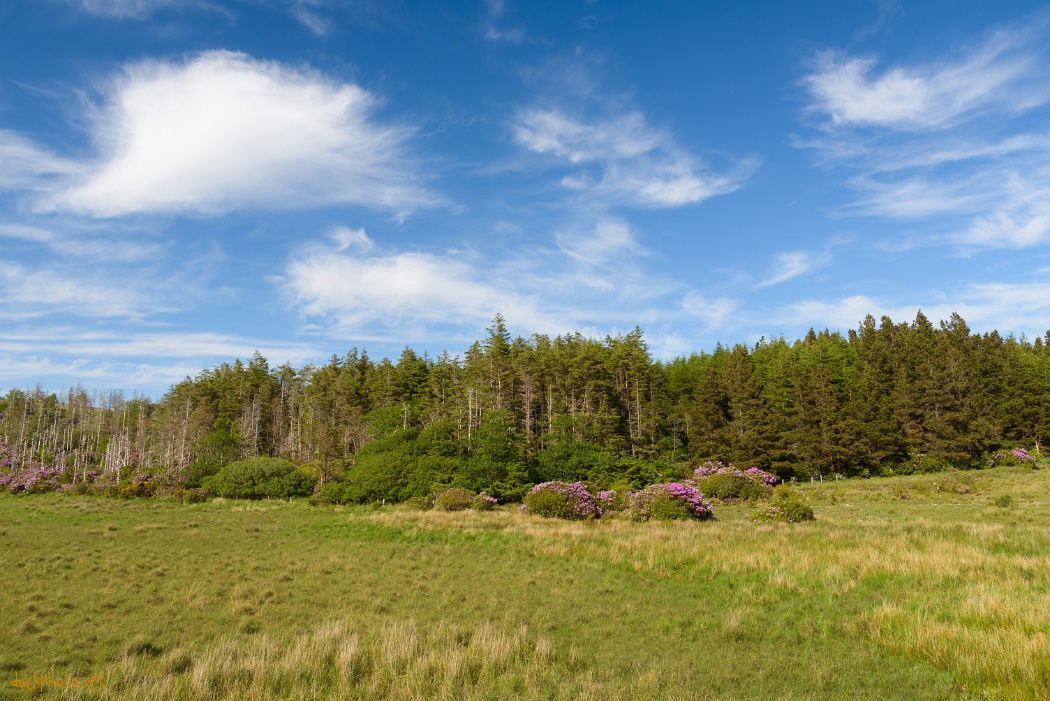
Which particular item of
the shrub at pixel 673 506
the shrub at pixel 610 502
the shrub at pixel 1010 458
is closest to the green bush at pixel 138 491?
the shrub at pixel 610 502

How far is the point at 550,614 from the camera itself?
43.6 feet

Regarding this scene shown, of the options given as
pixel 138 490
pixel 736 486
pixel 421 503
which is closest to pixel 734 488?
pixel 736 486

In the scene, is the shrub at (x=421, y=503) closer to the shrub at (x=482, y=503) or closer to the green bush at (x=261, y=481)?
the shrub at (x=482, y=503)

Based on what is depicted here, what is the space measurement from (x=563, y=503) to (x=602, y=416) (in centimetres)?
2619

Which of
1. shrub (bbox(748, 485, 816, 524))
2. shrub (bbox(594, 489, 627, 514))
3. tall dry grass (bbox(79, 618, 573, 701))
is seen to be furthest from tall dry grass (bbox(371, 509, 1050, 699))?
shrub (bbox(594, 489, 627, 514))

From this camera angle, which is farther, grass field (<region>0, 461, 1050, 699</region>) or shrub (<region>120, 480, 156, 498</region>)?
shrub (<region>120, 480, 156, 498</region>)

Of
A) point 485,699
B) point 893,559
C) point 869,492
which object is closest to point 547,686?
point 485,699

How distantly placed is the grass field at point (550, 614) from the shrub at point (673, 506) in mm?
6785

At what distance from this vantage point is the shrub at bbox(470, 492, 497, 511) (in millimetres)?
42278

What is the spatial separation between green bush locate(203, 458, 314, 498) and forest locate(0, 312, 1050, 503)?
165 inches

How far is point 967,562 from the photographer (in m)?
14.4

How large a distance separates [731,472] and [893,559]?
32890mm

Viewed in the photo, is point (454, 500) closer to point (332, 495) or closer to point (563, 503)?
point (563, 503)

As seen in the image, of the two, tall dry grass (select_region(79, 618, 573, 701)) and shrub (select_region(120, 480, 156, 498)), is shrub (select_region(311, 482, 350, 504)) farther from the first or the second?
tall dry grass (select_region(79, 618, 573, 701))
